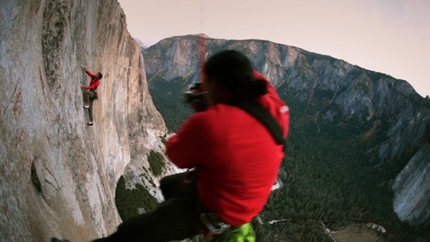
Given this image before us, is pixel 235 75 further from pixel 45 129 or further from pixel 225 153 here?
pixel 45 129

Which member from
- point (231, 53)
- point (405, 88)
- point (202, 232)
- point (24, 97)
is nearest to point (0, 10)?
point (24, 97)

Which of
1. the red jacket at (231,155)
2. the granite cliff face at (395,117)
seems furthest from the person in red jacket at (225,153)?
the granite cliff face at (395,117)

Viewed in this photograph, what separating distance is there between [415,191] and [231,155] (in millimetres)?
127042

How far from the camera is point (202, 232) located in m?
3.23

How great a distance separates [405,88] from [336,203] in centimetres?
10338

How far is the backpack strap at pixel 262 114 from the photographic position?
2518 millimetres

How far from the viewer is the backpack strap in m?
2.52

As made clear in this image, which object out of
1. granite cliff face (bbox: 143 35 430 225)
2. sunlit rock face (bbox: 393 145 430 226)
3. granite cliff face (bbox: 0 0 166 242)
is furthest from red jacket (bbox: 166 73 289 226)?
sunlit rock face (bbox: 393 145 430 226)

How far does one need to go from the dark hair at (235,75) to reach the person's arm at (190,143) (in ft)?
1.54

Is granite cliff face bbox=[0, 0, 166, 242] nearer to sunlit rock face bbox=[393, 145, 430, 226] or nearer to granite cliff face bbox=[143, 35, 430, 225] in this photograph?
granite cliff face bbox=[143, 35, 430, 225]

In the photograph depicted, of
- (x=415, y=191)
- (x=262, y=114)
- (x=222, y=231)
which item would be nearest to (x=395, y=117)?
(x=415, y=191)

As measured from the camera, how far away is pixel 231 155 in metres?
2.42

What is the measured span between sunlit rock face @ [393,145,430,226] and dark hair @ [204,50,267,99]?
118562 millimetres

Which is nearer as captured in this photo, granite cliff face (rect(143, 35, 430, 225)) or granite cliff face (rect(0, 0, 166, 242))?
granite cliff face (rect(0, 0, 166, 242))
